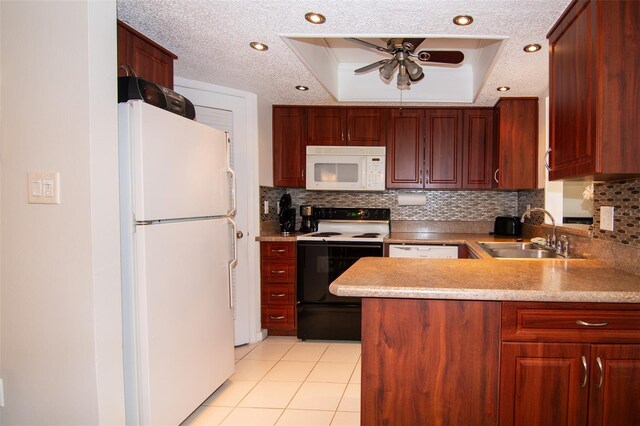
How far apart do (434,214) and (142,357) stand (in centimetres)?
309

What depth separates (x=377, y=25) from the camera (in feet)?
6.49

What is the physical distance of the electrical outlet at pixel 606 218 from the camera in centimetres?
195

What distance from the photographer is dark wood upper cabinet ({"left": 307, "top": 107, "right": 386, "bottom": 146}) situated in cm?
370

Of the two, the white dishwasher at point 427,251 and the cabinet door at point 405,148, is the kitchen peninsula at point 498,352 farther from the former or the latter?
the cabinet door at point 405,148

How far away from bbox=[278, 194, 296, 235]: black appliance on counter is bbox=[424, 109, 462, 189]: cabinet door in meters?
1.35

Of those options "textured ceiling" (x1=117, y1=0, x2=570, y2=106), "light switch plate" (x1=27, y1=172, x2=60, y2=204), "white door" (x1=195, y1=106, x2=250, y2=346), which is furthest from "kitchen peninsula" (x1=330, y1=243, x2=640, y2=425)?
"white door" (x1=195, y1=106, x2=250, y2=346)

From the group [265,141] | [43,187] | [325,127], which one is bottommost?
[43,187]

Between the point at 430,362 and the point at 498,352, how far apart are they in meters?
0.25

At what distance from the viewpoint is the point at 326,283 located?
335 centimetres

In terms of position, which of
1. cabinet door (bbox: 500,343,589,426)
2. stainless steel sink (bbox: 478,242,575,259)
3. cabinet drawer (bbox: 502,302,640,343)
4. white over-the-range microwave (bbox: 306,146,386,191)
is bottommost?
cabinet door (bbox: 500,343,589,426)

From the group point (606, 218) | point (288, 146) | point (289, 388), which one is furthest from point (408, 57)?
point (289, 388)

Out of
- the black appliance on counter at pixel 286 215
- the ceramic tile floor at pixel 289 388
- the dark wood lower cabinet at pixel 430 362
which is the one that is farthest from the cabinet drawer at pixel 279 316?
the dark wood lower cabinet at pixel 430 362

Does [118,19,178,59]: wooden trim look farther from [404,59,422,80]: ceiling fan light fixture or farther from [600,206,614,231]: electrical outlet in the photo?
[600,206,614,231]: electrical outlet

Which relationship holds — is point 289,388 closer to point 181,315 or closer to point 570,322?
point 181,315
